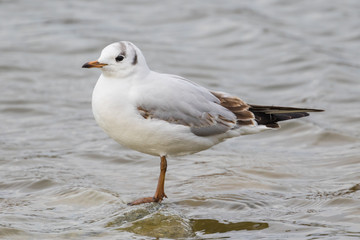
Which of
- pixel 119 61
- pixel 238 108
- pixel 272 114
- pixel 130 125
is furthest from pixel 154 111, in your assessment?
pixel 272 114

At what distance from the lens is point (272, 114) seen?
6496 mm

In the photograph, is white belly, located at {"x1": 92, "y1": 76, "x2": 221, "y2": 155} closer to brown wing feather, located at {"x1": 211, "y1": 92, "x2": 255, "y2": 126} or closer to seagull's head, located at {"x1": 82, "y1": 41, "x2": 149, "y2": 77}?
seagull's head, located at {"x1": 82, "y1": 41, "x2": 149, "y2": 77}

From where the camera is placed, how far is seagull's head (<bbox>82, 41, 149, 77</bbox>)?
18.9ft

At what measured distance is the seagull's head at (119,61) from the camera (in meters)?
5.77

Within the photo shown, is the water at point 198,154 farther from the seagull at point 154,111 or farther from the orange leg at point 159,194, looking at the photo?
the seagull at point 154,111

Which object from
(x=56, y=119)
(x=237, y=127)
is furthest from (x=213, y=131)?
(x=56, y=119)

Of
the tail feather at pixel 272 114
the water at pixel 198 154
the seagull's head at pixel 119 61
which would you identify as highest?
the seagull's head at pixel 119 61

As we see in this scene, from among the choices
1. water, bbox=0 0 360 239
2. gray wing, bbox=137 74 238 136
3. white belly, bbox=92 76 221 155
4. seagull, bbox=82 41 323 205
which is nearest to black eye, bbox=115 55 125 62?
seagull, bbox=82 41 323 205

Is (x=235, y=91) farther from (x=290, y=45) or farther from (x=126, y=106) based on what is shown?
(x=126, y=106)

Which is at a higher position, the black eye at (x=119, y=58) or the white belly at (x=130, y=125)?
the black eye at (x=119, y=58)

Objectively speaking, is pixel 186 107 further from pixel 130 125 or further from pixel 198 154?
pixel 198 154

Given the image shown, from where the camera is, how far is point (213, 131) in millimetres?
6145

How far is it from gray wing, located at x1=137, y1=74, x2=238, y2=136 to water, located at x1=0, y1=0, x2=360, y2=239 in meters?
0.72

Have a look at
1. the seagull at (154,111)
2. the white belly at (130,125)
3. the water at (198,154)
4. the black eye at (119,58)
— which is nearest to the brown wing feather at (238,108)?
the seagull at (154,111)
